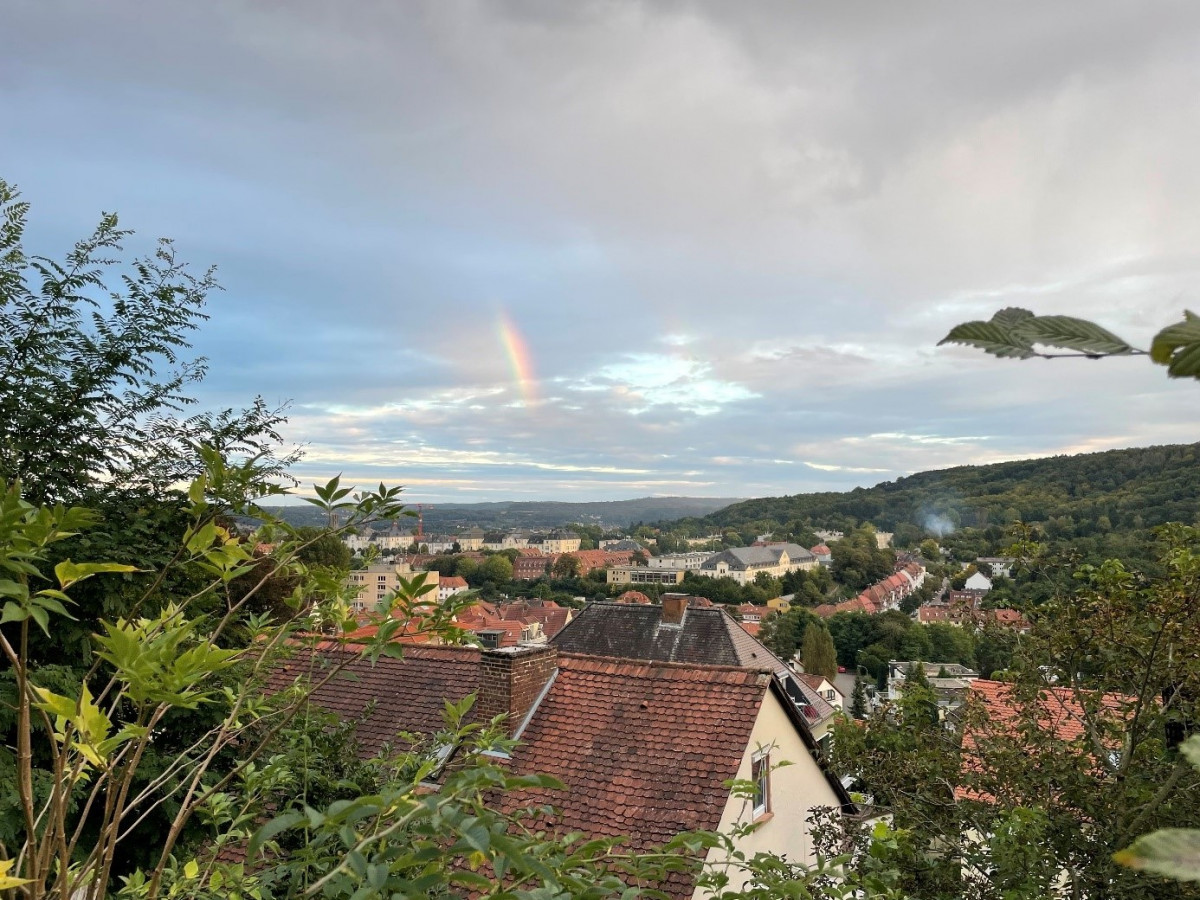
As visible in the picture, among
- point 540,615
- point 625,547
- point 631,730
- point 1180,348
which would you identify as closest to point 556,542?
point 625,547

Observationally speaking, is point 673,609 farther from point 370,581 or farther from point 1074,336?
point 1074,336

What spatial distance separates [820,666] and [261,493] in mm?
55296

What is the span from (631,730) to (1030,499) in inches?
2517

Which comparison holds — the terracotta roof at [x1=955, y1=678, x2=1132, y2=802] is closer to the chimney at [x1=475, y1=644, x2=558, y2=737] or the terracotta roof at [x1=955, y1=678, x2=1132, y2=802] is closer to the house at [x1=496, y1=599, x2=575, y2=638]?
the chimney at [x1=475, y1=644, x2=558, y2=737]

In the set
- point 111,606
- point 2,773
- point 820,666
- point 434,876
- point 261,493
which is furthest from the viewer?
point 820,666

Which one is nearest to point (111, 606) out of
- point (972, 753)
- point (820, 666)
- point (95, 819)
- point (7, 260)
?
point (95, 819)

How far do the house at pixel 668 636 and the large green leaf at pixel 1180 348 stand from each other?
736 inches

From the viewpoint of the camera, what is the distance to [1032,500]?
2291 inches

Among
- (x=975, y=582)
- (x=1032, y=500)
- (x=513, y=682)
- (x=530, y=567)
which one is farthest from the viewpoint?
(x=530, y=567)

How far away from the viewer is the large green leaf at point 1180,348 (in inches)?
25.5

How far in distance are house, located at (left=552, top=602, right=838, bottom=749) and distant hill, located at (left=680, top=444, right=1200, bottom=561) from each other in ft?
27.8

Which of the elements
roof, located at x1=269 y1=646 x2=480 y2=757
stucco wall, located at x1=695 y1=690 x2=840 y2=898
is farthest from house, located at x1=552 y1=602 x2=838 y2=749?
roof, located at x1=269 y1=646 x2=480 y2=757

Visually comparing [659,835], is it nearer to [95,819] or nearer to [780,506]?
[95,819]

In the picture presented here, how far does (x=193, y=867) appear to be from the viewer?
2010 millimetres
